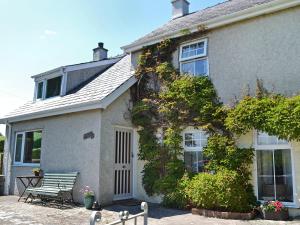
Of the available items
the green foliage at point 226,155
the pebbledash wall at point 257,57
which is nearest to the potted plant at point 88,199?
the pebbledash wall at point 257,57

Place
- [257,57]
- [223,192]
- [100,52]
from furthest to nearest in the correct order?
[100,52], [257,57], [223,192]

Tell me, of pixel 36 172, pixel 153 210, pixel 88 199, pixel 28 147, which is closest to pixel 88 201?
pixel 88 199

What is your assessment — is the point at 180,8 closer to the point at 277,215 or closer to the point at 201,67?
the point at 201,67

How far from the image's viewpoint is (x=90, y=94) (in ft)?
40.7

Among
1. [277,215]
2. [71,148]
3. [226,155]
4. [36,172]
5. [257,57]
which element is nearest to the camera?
[277,215]

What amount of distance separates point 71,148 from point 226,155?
19.8ft

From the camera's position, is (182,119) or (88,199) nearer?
(88,199)

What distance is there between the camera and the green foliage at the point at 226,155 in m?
9.55

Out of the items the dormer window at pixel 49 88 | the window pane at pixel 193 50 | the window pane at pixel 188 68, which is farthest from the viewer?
the dormer window at pixel 49 88

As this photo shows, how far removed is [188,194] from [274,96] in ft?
13.5

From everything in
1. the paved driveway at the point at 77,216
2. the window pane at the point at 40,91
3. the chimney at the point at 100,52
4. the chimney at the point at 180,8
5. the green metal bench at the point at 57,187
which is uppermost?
the chimney at the point at 180,8

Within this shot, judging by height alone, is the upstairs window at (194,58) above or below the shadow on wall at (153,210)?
above

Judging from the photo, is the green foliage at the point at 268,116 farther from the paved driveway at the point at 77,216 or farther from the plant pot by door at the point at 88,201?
the plant pot by door at the point at 88,201

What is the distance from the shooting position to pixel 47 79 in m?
15.8
